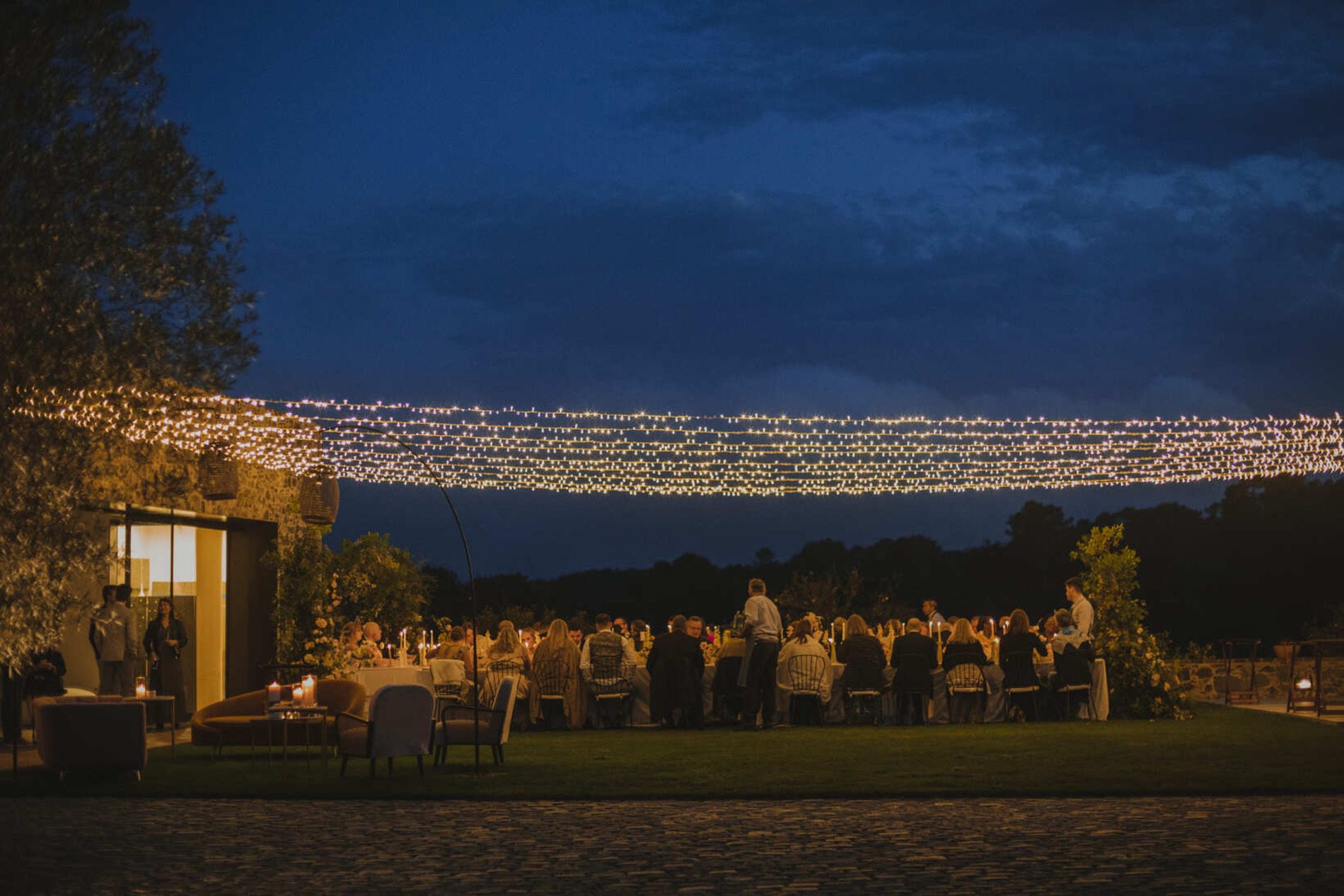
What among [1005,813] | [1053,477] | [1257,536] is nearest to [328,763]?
[1005,813]

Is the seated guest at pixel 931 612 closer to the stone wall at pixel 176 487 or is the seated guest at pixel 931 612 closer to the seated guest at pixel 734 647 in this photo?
the seated guest at pixel 734 647

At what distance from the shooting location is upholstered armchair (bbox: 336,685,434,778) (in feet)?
30.0

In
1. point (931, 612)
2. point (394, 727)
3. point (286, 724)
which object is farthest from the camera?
point (931, 612)

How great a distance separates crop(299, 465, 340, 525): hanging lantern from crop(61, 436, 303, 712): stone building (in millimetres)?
689

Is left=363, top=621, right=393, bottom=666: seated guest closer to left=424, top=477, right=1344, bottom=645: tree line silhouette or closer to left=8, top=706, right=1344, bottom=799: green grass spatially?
left=8, top=706, right=1344, bottom=799: green grass

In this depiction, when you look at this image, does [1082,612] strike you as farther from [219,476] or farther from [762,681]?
[219,476]

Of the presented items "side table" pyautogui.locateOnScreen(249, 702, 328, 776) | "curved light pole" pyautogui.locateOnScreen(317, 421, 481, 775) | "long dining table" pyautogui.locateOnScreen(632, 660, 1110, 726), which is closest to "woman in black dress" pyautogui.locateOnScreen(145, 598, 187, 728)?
"curved light pole" pyautogui.locateOnScreen(317, 421, 481, 775)

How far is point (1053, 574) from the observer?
37844 mm

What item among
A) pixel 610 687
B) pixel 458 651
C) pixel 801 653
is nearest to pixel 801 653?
pixel 801 653

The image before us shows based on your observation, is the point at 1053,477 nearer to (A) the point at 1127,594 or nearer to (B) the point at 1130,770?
(A) the point at 1127,594

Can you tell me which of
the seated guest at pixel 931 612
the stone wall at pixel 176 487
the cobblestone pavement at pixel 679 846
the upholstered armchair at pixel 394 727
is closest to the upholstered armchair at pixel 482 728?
the upholstered armchair at pixel 394 727

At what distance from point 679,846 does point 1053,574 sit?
3325 cm

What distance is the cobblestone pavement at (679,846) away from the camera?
538 cm

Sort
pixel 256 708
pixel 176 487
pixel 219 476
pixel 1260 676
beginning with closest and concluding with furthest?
pixel 176 487, pixel 256 708, pixel 219 476, pixel 1260 676
